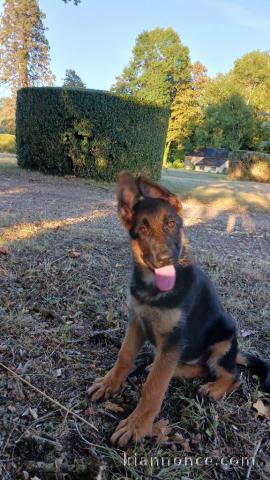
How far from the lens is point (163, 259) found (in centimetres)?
246

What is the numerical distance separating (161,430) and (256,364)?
1.08m

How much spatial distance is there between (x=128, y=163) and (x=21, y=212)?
7.90 meters

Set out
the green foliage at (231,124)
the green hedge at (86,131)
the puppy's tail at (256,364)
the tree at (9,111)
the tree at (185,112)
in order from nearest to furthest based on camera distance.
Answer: the puppy's tail at (256,364) < the green hedge at (86,131) < the tree at (9,111) < the green foliage at (231,124) < the tree at (185,112)

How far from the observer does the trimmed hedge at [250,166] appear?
2716 centimetres

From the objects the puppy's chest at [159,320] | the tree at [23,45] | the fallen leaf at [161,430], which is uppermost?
the tree at [23,45]

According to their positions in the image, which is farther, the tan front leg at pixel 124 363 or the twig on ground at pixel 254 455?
the tan front leg at pixel 124 363

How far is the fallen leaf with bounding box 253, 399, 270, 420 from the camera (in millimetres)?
2879

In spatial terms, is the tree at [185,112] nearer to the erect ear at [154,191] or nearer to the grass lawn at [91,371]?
the grass lawn at [91,371]

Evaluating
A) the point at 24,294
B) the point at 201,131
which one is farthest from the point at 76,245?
the point at 201,131

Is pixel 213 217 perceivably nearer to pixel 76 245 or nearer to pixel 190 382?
pixel 76 245

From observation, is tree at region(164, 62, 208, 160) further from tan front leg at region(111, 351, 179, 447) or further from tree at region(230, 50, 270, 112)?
tan front leg at region(111, 351, 179, 447)

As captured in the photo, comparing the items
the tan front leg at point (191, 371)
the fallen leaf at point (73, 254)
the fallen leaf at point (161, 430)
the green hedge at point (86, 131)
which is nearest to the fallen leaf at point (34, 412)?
the fallen leaf at point (161, 430)

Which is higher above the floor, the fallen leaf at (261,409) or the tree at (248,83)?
the tree at (248,83)

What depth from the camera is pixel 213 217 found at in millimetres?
11023
